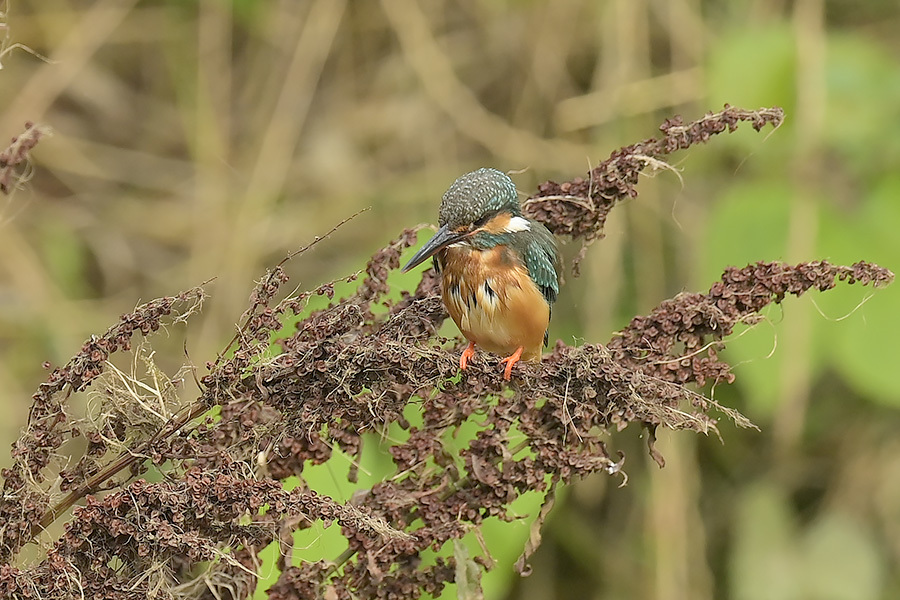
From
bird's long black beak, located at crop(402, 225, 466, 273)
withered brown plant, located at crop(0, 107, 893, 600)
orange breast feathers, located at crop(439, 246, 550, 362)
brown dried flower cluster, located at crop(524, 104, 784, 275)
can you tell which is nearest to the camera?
withered brown plant, located at crop(0, 107, 893, 600)

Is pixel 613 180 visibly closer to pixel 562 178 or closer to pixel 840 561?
pixel 562 178

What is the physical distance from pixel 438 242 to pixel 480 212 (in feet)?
0.39

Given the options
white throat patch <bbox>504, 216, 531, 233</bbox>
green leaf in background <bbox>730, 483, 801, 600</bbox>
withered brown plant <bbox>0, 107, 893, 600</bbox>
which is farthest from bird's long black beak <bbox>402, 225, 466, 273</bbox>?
green leaf in background <bbox>730, 483, 801, 600</bbox>

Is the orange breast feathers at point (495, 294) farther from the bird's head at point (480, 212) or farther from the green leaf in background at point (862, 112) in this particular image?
the green leaf in background at point (862, 112)

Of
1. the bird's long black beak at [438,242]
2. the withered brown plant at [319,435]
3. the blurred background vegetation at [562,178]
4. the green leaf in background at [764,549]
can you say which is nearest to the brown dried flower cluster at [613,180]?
the withered brown plant at [319,435]

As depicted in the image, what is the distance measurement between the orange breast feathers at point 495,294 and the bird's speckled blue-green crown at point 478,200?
0.29 feet

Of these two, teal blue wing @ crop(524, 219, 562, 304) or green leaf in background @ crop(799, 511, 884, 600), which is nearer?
teal blue wing @ crop(524, 219, 562, 304)

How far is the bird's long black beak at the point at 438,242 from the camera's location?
2.37 metres

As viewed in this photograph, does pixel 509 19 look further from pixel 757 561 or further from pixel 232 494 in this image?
pixel 232 494

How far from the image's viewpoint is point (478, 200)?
8.09ft

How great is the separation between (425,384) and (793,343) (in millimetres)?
2279

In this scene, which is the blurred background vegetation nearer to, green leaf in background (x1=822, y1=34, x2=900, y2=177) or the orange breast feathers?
green leaf in background (x1=822, y1=34, x2=900, y2=177)

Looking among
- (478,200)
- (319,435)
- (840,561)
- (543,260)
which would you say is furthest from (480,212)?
(840,561)

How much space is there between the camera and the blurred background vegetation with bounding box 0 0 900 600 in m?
4.13
